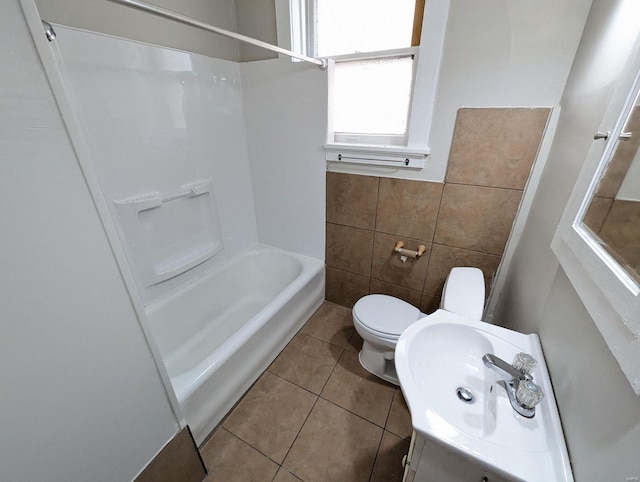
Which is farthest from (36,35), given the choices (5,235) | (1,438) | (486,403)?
(486,403)

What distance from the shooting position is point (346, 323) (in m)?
1.96

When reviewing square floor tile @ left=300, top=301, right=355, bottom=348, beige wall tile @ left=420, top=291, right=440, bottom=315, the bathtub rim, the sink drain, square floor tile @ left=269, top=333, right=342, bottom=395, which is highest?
the sink drain

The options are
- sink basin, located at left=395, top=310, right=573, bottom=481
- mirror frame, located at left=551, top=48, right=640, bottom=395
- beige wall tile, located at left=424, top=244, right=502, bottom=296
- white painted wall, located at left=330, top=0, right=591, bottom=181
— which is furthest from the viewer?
beige wall tile, located at left=424, top=244, right=502, bottom=296

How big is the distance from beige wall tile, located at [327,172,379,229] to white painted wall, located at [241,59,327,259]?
0.08m

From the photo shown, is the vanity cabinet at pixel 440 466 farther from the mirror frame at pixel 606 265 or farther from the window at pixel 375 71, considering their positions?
the window at pixel 375 71

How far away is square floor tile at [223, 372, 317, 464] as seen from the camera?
125 cm

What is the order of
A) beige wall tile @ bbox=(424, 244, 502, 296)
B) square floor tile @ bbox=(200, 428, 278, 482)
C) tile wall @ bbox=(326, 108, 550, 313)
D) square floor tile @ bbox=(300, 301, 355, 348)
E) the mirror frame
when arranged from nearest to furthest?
the mirror frame
square floor tile @ bbox=(200, 428, 278, 482)
tile wall @ bbox=(326, 108, 550, 313)
beige wall tile @ bbox=(424, 244, 502, 296)
square floor tile @ bbox=(300, 301, 355, 348)

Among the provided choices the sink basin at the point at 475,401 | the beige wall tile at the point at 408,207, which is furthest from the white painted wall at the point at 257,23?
the sink basin at the point at 475,401

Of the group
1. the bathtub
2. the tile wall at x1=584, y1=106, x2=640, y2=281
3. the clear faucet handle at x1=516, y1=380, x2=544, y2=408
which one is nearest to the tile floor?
the bathtub

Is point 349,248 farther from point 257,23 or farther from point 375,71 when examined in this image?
point 257,23

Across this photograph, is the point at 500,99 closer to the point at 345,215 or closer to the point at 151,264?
the point at 345,215

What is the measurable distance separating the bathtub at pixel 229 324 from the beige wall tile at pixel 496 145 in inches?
44.4

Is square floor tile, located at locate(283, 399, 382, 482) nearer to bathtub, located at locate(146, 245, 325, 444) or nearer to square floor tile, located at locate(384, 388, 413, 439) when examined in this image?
square floor tile, located at locate(384, 388, 413, 439)

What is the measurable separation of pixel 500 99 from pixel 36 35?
1.53 m
